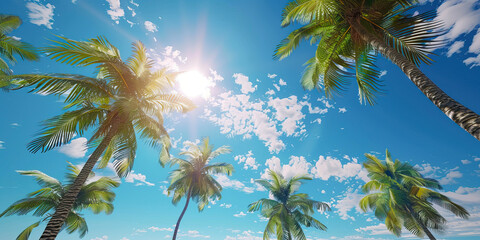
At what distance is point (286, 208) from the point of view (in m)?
18.9

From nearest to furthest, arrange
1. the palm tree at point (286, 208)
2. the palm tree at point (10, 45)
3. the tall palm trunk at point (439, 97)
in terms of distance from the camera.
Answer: the tall palm trunk at point (439, 97) → the palm tree at point (10, 45) → the palm tree at point (286, 208)

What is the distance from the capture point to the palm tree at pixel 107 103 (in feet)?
20.2

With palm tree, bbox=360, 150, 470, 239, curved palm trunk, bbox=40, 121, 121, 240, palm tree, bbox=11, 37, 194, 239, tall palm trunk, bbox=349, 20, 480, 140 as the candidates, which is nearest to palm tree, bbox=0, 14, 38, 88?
palm tree, bbox=11, 37, 194, 239

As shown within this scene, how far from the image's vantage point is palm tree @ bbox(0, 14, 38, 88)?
34.6 feet

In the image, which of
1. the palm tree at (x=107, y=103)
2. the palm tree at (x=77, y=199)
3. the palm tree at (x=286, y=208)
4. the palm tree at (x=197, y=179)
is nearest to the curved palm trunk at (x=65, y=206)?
the palm tree at (x=107, y=103)

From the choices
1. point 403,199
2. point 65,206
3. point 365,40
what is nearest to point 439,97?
point 365,40

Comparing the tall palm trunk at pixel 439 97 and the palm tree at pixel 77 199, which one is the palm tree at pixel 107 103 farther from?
the tall palm trunk at pixel 439 97

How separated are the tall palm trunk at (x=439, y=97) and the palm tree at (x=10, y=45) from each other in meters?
17.6

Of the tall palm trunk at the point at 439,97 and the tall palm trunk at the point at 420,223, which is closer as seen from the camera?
the tall palm trunk at the point at 439,97

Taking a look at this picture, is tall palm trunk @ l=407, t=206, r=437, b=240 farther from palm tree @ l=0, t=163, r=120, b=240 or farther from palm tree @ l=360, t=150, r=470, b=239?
palm tree @ l=0, t=163, r=120, b=240

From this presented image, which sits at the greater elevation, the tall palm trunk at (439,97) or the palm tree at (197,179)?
the palm tree at (197,179)

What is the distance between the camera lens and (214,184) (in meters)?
19.2

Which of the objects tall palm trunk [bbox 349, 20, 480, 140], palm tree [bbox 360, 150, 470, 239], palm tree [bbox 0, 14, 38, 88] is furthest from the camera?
palm tree [bbox 360, 150, 470, 239]

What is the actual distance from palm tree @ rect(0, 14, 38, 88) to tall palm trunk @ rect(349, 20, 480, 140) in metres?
17.6
